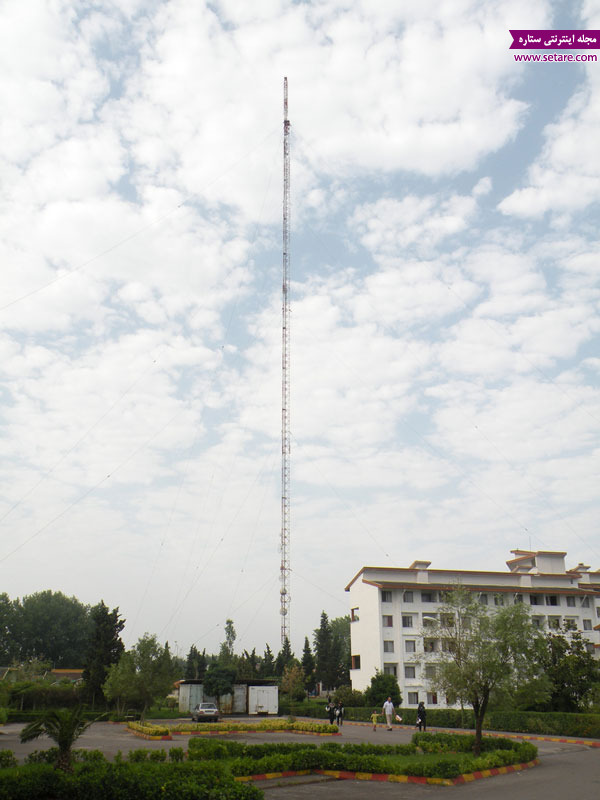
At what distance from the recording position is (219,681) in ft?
189

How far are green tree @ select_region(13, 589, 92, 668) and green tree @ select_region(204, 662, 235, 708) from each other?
53563 millimetres

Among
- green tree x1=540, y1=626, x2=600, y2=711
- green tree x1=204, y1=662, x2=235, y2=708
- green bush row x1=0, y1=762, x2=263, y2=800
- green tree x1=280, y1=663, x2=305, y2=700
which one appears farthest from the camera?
green tree x1=280, y1=663, x2=305, y2=700

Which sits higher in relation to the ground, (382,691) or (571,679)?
(571,679)

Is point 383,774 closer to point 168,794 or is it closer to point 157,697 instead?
point 168,794

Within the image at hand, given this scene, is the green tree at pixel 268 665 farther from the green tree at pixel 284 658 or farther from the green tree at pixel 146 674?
the green tree at pixel 146 674

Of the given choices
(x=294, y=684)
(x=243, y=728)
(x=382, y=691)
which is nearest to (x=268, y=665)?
(x=294, y=684)

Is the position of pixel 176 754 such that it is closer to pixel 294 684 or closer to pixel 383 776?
pixel 383 776

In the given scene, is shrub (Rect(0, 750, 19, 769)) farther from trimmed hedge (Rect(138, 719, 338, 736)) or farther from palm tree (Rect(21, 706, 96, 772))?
trimmed hedge (Rect(138, 719, 338, 736))

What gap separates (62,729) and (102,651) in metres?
48.0

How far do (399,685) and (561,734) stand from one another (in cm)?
2305

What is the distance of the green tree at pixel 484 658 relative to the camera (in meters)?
23.6

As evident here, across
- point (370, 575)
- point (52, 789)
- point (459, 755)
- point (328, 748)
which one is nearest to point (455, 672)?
point (459, 755)

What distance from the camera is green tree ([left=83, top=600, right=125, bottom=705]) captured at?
59281 mm

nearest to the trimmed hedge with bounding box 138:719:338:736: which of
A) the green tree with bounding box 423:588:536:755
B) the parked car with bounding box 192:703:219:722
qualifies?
the parked car with bounding box 192:703:219:722
